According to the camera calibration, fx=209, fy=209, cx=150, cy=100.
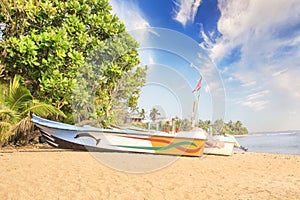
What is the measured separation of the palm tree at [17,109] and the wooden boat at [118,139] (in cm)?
36

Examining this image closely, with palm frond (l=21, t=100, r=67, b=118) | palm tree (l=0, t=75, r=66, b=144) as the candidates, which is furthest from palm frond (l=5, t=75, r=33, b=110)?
palm frond (l=21, t=100, r=67, b=118)

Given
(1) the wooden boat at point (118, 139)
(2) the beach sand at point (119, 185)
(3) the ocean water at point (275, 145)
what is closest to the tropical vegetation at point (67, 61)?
(1) the wooden boat at point (118, 139)

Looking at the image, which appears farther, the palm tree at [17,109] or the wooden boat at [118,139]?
the wooden boat at [118,139]

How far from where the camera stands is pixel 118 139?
6.08 m

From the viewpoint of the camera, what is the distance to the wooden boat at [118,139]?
604cm

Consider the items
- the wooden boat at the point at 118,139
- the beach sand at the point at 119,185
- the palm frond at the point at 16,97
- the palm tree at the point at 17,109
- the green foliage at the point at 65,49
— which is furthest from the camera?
the green foliage at the point at 65,49

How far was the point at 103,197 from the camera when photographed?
2.48m

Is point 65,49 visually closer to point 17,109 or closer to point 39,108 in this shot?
point 39,108

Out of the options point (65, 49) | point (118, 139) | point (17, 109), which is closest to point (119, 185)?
point (118, 139)

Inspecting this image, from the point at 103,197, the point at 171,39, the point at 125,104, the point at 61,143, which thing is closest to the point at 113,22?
the point at 171,39

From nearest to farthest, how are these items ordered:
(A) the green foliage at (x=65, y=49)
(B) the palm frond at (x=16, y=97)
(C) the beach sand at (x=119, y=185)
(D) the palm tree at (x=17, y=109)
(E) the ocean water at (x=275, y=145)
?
(C) the beach sand at (x=119, y=185)
(D) the palm tree at (x=17, y=109)
(B) the palm frond at (x=16, y=97)
(A) the green foliage at (x=65, y=49)
(E) the ocean water at (x=275, y=145)

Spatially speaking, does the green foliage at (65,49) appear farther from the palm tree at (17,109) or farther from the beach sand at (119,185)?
the beach sand at (119,185)

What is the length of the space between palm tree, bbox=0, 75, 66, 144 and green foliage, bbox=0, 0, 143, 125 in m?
0.57

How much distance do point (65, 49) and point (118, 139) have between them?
3245 mm
